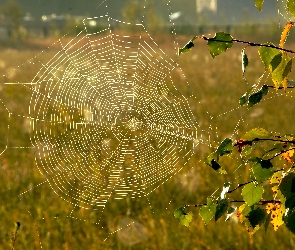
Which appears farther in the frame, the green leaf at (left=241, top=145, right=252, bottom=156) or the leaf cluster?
the green leaf at (left=241, top=145, right=252, bottom=156)

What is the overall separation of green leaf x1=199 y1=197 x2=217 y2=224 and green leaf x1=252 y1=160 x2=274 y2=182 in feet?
0.76

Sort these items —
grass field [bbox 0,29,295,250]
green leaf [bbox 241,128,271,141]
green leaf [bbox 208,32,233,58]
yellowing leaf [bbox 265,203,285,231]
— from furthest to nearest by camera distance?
grass field [bbox 0,29,295,250] < yellowing leaf [bbox 265,203,285,231] < green leaf [bbox 241,128,271,141] < green leaf [bbox 208,32,233,58]

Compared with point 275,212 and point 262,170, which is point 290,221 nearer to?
point 262,170

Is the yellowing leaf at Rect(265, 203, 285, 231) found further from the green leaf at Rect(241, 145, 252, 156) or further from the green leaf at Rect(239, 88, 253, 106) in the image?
the green leaf at Rect(239, 88, 253, 106)

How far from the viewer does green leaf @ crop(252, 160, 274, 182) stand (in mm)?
1668

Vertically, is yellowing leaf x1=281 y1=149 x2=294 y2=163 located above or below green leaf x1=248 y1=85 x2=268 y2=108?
below

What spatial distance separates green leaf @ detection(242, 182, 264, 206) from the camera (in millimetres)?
1737

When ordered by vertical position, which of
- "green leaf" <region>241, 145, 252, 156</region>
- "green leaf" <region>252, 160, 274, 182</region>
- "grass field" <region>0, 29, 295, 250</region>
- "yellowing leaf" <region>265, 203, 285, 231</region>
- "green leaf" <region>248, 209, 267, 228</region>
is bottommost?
"grass field" <region>0, 29, 295, 250</region>

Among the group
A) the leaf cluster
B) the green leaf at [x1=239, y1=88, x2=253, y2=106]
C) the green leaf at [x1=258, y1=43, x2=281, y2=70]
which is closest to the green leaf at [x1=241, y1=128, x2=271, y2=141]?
the leaf cluster

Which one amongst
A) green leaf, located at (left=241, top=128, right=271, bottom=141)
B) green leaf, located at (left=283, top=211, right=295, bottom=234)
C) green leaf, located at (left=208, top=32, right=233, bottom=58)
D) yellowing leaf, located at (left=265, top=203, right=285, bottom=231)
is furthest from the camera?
yellowing leaf, located at (left=265, top=203, right=285, bottom=231)

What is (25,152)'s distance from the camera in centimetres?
645

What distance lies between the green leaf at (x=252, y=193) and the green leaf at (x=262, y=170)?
72mm

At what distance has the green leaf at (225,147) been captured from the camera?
1.76 m

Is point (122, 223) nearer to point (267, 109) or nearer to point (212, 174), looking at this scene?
point (212, 174)
